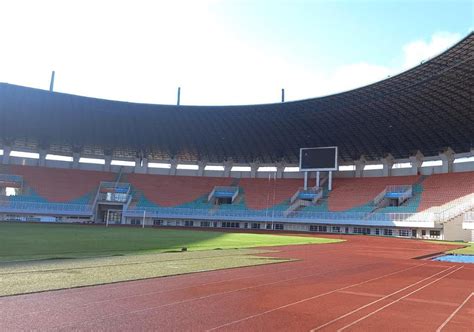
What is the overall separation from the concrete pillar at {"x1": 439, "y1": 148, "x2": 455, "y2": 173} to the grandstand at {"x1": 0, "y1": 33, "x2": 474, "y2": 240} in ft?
0.43

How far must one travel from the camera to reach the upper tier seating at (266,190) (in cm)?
6028

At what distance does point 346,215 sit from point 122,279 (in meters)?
43.1

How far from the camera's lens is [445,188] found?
49062mm

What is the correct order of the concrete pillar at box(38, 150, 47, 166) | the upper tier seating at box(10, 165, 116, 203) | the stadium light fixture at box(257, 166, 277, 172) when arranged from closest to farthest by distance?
the upper tier seating at box(10, 165, 116, 203)
the concrete pillar at box(38, 150, 47, 166)
the stadium light fixture at box(257, 166, 277, 172)

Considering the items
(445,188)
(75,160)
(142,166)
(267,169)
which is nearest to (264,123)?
(267,169)

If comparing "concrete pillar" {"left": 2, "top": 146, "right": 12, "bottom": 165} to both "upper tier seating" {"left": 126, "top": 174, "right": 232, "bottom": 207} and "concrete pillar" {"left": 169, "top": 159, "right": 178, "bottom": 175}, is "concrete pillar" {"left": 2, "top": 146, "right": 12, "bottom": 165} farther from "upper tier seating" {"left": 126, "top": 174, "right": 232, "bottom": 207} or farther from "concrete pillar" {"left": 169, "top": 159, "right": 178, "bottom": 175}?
"concrete pillar" {"left": 169, "top": 159, "right": 178, "bottom": 175}

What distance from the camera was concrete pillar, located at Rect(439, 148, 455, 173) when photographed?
5384 cm

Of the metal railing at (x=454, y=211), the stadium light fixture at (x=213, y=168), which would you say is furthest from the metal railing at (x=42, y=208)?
the metal railing at (x=454, y=211)

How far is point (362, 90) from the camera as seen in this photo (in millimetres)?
44125

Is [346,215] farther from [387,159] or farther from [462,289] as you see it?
[462,289]

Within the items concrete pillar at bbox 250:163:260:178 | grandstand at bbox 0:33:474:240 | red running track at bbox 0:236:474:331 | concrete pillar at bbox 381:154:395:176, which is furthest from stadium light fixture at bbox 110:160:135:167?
red running track at bbox 0:236:474:331

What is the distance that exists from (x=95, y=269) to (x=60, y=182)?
52915mm

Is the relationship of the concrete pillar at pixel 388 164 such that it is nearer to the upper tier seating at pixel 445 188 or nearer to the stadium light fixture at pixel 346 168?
the stadium light fixture at pixel 346 168

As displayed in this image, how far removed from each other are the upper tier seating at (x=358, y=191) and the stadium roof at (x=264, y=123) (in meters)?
4.18
